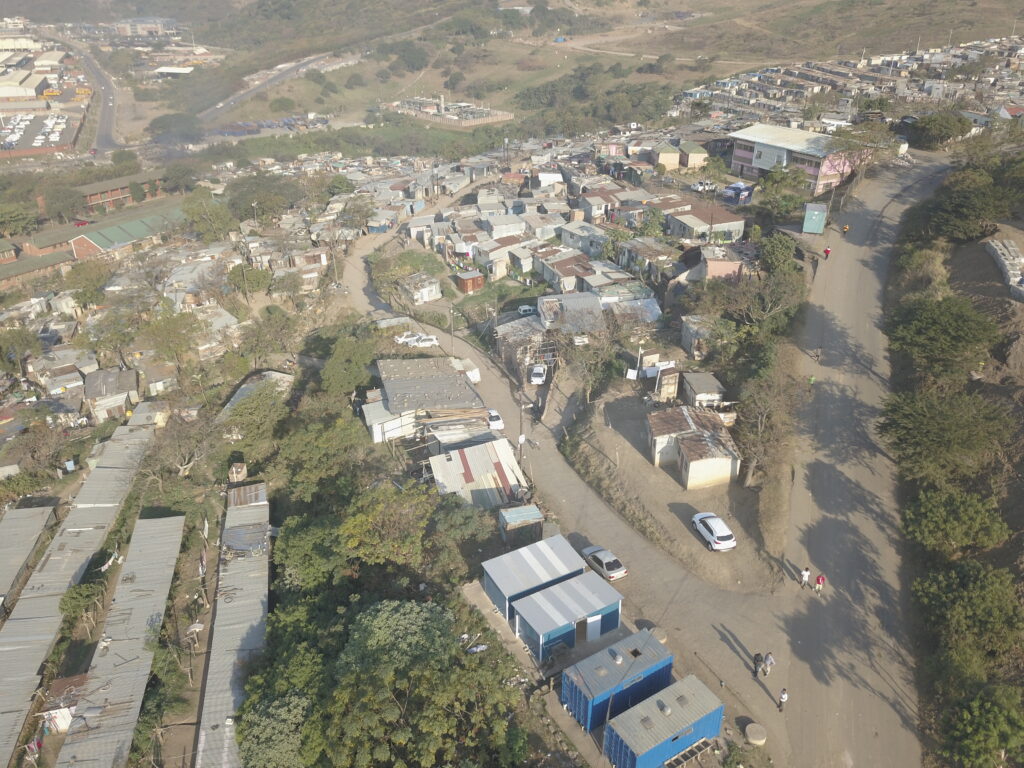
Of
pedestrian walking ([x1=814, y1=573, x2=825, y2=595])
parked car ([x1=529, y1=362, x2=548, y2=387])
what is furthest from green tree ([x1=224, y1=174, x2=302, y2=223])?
pedestrian walking ([x1=814, y1=573, x2=825, y2=595])

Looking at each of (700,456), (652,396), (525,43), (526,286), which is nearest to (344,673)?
(700,456)

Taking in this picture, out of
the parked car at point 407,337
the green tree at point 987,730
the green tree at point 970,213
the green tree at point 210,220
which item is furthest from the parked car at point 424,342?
the green tree at point 210,220

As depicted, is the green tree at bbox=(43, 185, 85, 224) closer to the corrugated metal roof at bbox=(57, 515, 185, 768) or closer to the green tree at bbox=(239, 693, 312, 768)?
the corrugated metal roof at bbox=(57, 515, 185, 768)

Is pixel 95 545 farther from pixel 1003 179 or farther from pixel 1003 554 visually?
pixel 1003 179

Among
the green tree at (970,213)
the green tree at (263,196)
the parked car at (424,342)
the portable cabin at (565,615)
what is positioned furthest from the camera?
the green tree at (263,196)

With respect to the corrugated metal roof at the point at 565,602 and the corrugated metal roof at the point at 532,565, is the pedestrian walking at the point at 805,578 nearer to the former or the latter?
the corrugated metal roof at the point at 565,602
